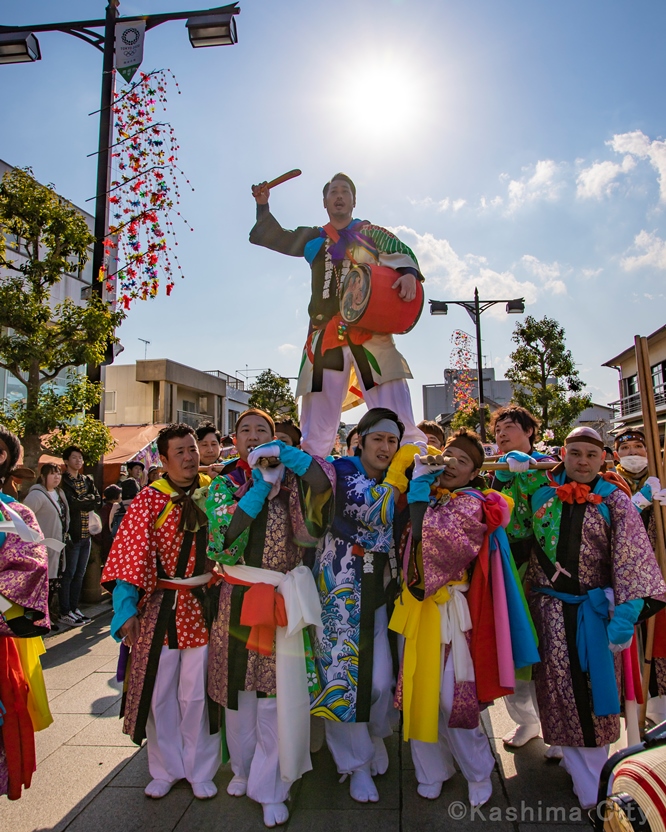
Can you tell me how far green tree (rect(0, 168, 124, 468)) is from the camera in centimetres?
605

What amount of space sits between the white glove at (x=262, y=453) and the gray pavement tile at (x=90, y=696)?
2393mm

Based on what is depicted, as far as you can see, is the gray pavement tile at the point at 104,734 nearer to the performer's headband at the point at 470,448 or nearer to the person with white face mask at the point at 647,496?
the performer's headband at the point at 470,448

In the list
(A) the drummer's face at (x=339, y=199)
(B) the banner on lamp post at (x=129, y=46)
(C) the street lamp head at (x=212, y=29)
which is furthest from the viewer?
(B) the banner on lamp post at (x=129, y=46)

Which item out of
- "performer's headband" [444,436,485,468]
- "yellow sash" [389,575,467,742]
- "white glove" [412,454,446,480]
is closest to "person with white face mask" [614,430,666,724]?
"performer's headband" [444,436,485,468]

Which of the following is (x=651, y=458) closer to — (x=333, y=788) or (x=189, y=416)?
(x=333, y=788)

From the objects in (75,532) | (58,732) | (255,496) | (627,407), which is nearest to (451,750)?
(255,496)

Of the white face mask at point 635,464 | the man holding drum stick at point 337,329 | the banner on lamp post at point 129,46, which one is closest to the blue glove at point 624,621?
the man holding drum stick at point 337,329

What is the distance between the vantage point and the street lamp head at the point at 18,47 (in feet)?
21.2

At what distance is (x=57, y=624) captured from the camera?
20.7ft

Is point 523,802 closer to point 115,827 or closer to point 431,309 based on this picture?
point 115,827

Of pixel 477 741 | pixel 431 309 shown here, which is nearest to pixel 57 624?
pixel 477 741

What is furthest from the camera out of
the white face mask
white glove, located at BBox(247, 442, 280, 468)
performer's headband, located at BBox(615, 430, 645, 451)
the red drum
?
performer's headband, located at BBox(615, 430, 645, 451)

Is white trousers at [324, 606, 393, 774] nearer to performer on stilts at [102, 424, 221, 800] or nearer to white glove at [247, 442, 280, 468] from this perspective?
performer on stilts at [102, 424, 221, 800]

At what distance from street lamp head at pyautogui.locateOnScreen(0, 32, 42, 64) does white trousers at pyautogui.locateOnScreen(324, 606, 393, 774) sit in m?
7.28
